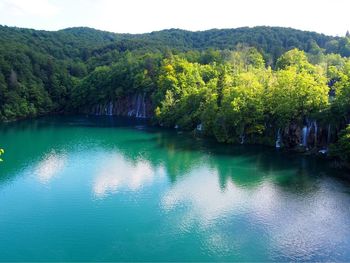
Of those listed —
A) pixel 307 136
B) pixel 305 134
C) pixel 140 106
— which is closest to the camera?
pixel 307 136

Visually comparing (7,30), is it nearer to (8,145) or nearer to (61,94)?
(61,94)

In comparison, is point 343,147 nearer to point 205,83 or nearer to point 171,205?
point 171,205

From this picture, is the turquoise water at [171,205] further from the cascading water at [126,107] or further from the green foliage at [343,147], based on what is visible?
the cascading water at [126,107]

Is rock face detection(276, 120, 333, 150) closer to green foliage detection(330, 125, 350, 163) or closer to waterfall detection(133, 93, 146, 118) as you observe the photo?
green foliage detection(330, 125, 350, 163)

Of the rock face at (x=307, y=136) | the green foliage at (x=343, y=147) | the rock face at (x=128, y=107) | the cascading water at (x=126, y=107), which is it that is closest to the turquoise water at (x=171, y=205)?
the green foliage at (x=343, y=147)

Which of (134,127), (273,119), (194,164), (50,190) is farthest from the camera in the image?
(134,127)

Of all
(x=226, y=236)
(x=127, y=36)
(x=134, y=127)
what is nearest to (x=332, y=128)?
(x=226, y=236)

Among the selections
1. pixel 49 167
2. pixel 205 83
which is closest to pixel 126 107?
pixel 205 83
